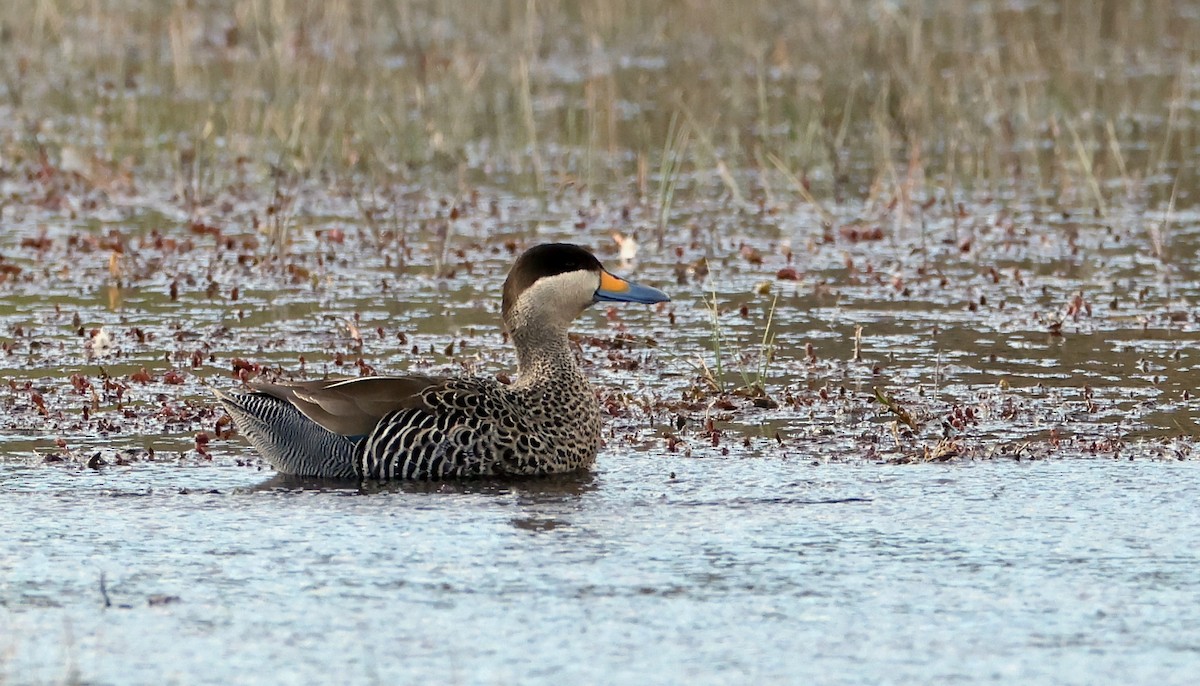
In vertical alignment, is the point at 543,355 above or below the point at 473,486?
above

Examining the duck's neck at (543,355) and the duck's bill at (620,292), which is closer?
the duck's neck at (543,355)

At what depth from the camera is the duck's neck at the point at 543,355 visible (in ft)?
27.2

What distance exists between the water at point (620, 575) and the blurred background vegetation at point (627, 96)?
5790 millimetres

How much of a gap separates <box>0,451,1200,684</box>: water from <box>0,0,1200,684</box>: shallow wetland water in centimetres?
2

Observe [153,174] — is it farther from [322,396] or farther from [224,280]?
[322,396]

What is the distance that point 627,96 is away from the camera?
60.6 ft

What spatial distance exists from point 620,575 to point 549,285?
89.3 inches

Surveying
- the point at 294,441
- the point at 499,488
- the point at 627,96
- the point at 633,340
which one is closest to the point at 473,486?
the point at 499,488

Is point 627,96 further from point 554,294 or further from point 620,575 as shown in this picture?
point 620,575

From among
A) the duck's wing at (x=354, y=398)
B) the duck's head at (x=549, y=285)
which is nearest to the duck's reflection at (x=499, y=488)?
the duck's wing at (x=354, y=398)

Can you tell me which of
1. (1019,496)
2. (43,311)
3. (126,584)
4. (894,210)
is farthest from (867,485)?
(894,210)

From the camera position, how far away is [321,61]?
18953mm

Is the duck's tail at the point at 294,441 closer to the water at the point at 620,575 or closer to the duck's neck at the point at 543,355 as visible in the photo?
the water at the point at 620,575

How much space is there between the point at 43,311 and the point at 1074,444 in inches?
237
